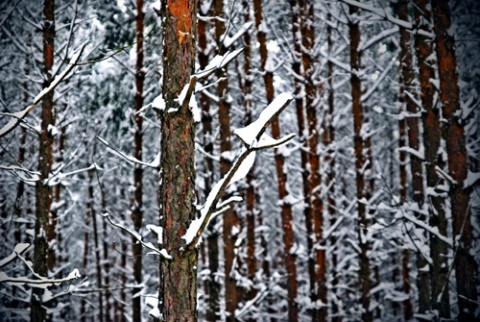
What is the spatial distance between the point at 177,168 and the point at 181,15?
3.45 feet

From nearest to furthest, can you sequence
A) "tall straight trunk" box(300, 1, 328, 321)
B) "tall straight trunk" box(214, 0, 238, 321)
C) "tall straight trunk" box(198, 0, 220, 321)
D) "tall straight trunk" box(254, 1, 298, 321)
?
"tall straight trunk" box(198, 0, 220, 321) → "tall straight trunk" box(214, 0, 238, 321) → "tall straight trunk" box(254, 1, 298, 321) → "tall straight trunk" box(300, 1, 328, 321)

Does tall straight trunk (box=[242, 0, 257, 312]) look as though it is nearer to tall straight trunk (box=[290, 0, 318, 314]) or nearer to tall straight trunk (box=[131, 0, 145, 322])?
tall straight trunk (box=[290, 0, 318, 314])

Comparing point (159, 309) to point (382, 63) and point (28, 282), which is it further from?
point (382, 63)

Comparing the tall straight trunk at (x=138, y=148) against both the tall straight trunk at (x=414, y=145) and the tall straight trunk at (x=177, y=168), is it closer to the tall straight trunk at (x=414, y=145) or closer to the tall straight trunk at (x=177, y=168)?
the tall straight trunk at (x=414, y=145)

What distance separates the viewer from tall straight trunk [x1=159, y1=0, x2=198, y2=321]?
2.35m

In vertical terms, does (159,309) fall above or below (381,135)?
below

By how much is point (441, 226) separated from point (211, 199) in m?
6.48

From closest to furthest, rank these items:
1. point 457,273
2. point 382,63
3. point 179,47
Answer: point 179,47 < point 457,273 < point 382,63

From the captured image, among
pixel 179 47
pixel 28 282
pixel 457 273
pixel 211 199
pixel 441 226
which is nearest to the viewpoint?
pixel 28 282

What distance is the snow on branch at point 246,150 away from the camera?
169 cm

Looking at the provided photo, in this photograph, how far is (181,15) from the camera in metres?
2.61

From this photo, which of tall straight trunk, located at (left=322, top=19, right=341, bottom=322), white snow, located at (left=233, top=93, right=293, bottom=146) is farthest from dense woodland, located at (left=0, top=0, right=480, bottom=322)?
tall straight trunk, located at (left=322, top=19, right=341, bottom=322)

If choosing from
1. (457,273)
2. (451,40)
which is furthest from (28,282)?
(451,40)

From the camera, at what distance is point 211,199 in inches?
85.0
